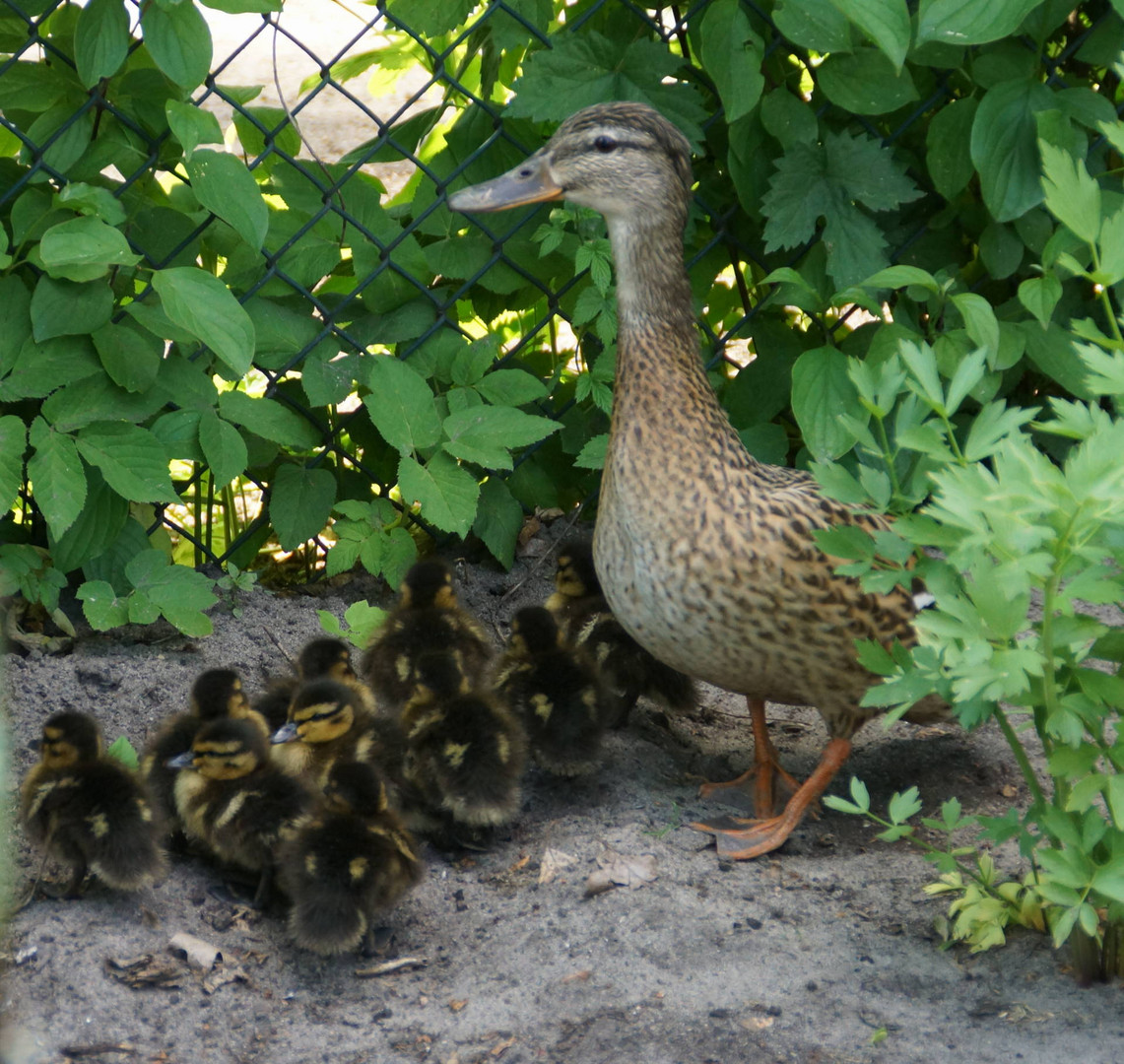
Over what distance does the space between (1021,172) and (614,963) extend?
103 inches

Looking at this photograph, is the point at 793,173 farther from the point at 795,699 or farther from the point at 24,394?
the point at 24,394

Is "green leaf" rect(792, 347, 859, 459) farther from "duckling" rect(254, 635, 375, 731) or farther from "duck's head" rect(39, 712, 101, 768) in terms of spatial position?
"duck's head" rect(39, 712, 101, 768)

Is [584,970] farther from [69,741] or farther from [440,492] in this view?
[440,492]

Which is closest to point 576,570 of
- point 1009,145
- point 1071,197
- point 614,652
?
point 614,652

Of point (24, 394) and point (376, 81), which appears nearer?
point (24, 394)

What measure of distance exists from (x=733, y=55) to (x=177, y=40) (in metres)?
1.55

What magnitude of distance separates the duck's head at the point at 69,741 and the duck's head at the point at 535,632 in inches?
46.7

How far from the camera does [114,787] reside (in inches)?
113

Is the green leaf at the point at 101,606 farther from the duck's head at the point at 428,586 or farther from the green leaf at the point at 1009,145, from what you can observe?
the green leaf at the point at 1009,145

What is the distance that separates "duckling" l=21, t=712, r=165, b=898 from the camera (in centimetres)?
275

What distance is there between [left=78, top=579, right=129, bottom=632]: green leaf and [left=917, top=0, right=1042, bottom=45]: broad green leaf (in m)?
2.75

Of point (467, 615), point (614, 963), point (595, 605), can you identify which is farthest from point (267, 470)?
point (614, 963)

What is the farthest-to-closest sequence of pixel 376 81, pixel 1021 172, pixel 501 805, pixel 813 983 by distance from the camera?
pixel 376 81 < pixel 1021 172 < pixel 501 805 < pixel 813 983

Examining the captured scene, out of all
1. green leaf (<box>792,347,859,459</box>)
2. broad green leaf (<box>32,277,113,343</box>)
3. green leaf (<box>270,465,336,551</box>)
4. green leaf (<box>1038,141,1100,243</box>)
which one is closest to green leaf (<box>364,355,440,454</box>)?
green leaf (<box>270,465,336,551</box>)
